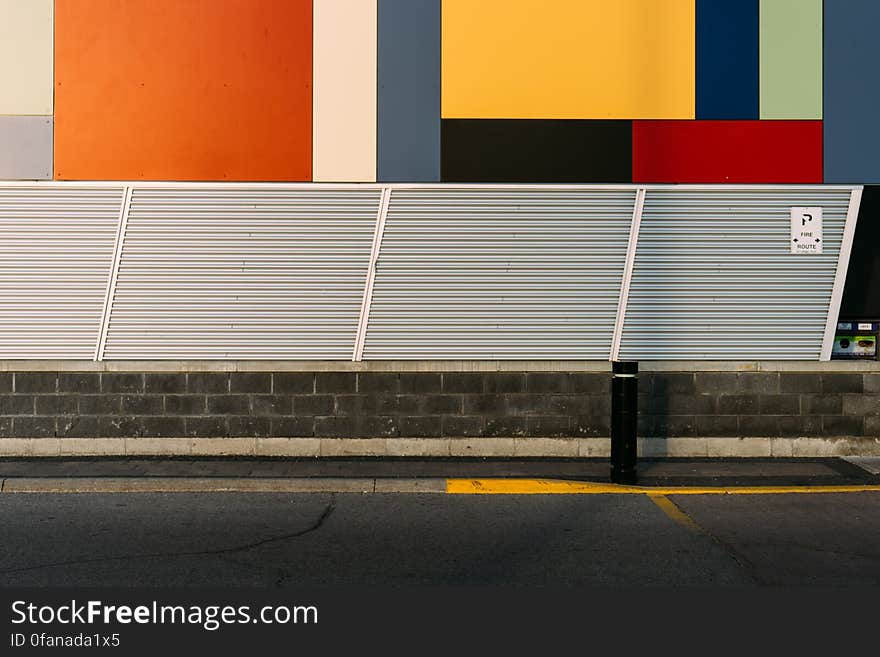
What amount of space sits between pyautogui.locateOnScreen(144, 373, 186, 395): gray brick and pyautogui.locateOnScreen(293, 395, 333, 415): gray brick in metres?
1.32

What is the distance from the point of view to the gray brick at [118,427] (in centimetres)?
1066

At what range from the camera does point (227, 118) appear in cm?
1081

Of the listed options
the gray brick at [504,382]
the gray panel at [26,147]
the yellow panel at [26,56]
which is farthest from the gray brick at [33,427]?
the gray brick at [504,382]

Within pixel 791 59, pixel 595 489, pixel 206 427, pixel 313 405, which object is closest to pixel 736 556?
pixel 595 489

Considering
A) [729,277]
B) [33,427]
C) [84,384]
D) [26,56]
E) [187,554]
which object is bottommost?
[187,554]

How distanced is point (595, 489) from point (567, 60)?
16.5 feet

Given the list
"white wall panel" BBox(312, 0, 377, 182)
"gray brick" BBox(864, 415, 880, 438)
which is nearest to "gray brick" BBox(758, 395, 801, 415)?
"gray brick" BBox(864, 415, 880, 438)

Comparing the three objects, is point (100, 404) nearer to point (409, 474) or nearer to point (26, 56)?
point (409, 474)

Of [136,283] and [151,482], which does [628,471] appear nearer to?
[151,482]

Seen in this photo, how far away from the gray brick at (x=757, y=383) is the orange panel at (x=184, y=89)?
5666mm

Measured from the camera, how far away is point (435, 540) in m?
7.23

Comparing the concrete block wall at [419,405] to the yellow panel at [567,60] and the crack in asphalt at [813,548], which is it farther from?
the crack in asphalt at [813,548]

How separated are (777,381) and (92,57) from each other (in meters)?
8.88

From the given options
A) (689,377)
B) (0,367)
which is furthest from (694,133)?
(0,367)
